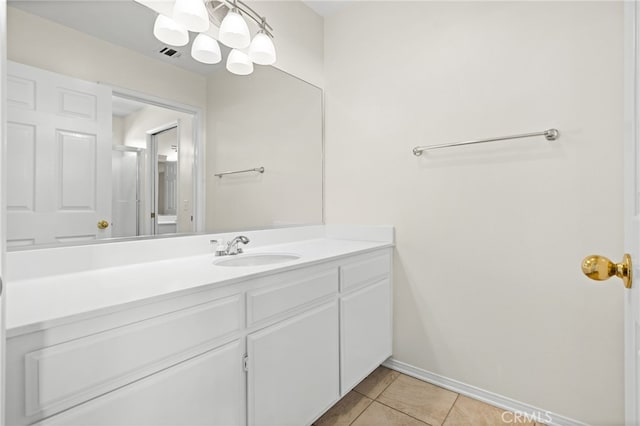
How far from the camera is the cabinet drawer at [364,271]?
1.57 metres

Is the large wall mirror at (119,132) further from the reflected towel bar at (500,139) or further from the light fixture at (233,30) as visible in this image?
the reflected towel bar at (500,139)

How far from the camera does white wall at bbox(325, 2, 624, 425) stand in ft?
4.48

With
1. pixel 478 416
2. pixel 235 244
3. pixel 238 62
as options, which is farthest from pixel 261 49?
pixel 478 416

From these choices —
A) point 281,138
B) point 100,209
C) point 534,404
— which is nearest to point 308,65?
point 281,138

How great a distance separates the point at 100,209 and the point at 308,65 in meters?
1.60

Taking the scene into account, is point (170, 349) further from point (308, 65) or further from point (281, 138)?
point (308, 65)

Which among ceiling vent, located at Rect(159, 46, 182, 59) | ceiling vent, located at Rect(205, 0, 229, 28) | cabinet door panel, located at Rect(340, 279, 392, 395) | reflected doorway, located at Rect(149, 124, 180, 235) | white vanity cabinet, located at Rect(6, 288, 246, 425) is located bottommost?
cabinet door panel, located at Rect(340, 279, 392, 395)

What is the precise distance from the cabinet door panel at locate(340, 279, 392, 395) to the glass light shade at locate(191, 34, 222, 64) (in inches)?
53.4

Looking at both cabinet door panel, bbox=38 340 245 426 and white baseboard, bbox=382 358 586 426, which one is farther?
white baseboard, bbox=382 358 586 426

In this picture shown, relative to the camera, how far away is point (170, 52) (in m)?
1.43

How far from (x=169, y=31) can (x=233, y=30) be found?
0.29 metres

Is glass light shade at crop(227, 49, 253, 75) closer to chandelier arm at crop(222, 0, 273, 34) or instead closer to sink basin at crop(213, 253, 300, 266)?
chandelier arm at crop(222, 0, 273, 34)

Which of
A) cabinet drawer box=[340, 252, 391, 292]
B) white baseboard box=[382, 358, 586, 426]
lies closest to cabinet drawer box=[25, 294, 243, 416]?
cabinet drawer box=[340, 252, 391, 292]

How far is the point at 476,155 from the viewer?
1.66m
